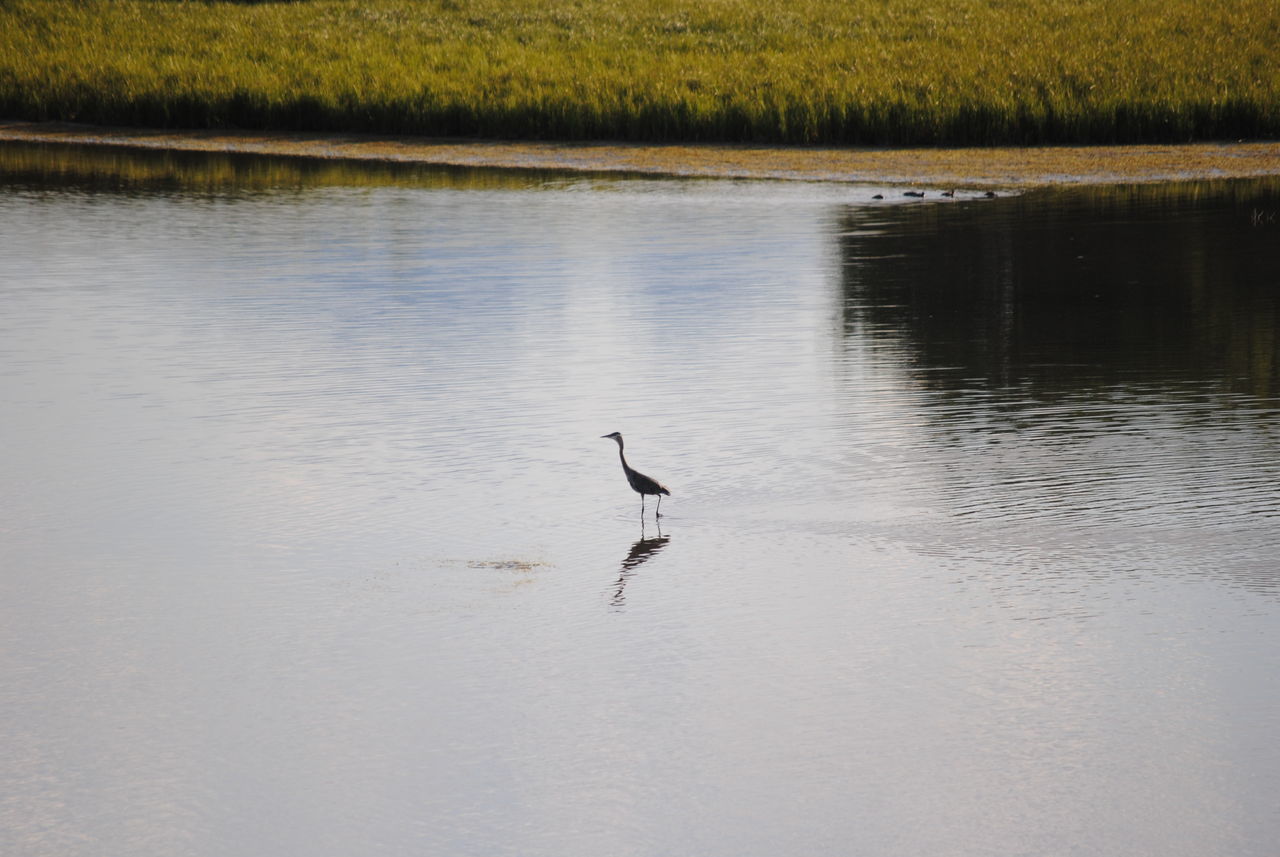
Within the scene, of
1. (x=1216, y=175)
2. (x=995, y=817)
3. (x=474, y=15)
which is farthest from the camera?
(x=474, y=15)

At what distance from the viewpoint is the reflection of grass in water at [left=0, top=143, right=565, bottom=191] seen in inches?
1030

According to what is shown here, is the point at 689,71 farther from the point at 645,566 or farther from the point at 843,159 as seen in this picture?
the point at 645,566

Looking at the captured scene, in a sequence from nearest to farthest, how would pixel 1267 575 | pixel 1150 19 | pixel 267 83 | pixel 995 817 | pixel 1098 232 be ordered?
pixel 995 817 → pixel 1267 575 → pixel 1098 232 → pixel 267 83 → pixel 1150 19

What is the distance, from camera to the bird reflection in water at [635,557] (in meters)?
7.47

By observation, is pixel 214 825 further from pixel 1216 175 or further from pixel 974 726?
pixel 1216 175

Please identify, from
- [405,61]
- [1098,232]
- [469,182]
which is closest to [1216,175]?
[1098,232]

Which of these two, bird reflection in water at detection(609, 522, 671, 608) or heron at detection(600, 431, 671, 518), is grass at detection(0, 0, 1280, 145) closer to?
heron at detection(600, 431, 671, 518)

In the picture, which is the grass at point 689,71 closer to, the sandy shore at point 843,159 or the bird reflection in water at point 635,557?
the sandy shore at point 843,159

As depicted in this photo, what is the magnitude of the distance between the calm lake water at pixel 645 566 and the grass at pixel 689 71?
Answer: 12215mm

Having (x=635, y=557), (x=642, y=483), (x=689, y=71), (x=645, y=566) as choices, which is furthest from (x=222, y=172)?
(x=645, y=566)

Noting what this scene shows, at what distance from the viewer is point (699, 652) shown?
6.76 m

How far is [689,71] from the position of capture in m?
32.6

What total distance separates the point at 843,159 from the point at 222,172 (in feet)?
31.6

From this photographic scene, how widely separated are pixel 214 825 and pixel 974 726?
249 centimetres
